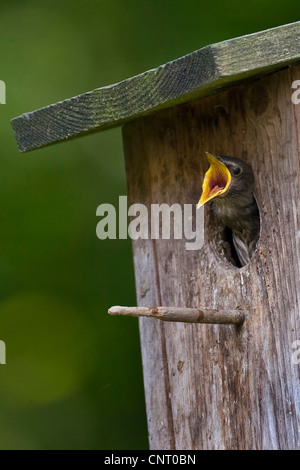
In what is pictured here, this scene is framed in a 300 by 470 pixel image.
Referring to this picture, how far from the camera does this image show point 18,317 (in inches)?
201

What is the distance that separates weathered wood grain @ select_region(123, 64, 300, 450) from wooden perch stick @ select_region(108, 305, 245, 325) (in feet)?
0.19

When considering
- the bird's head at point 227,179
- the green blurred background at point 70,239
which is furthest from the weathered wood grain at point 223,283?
the green blurred background at point 70,239

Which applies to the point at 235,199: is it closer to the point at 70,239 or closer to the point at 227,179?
the point at 227,179

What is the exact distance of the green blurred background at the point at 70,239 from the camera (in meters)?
4.89

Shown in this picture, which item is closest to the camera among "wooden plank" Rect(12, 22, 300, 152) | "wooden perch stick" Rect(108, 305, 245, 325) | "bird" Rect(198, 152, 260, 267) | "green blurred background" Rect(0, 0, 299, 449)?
"wooden perch stick" Rect(108, 305, 245, 325)

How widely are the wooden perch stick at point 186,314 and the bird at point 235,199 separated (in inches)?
10.1

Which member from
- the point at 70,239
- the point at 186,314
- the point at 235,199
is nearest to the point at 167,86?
the point at 235,199

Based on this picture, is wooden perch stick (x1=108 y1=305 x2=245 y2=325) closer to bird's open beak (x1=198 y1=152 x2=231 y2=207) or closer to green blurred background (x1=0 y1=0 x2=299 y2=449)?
bird's open beak (x1=198 y1=152 x2=231 y2=207)

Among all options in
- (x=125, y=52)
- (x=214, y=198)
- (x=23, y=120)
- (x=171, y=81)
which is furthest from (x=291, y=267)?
(x=125, y=52)

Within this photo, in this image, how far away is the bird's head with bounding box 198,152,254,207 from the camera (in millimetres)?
2977

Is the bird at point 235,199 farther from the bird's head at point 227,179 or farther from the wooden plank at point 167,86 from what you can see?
the wooden plank at point 167,86

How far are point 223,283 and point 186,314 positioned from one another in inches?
16.9

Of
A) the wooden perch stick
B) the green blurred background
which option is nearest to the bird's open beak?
the wooden perch stick
